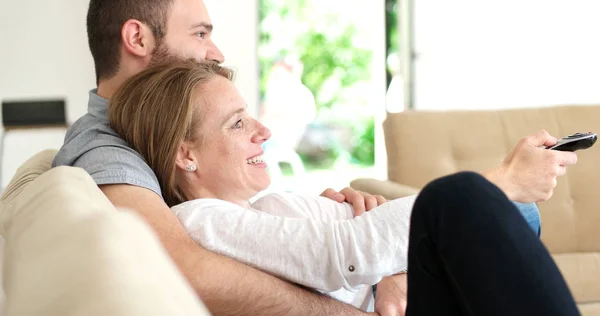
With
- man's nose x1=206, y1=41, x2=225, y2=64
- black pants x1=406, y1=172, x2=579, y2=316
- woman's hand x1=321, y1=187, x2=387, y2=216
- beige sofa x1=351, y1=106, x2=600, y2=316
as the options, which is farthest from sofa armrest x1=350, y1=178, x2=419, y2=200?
black pants x1=406, y1=172, x2=579, y2=316

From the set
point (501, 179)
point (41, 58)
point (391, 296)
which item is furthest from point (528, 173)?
point (41, 58)

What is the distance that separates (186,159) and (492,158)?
1418 mm

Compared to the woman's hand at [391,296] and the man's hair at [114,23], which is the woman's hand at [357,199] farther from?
the man's hair at [114,23]

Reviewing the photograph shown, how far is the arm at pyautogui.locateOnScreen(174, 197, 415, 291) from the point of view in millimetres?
1357

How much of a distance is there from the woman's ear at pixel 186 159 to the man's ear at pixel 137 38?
391mm

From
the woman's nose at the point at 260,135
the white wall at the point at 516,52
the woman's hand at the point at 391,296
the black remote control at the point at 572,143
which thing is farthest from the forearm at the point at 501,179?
the white wall at the point at 516,52

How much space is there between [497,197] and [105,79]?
1.19m

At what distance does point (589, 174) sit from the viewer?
280cm

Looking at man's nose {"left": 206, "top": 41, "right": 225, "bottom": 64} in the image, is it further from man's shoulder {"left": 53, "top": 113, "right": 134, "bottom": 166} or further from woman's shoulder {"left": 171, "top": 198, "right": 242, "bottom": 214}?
woman's shoulder {"left": 171, "top": 198, "right": 242, "bottom": 214}

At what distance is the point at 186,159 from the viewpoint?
1675mm

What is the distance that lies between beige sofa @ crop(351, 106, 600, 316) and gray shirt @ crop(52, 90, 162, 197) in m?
1.27

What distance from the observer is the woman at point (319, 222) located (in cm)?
98

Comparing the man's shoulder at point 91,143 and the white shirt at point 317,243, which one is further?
the man's shoulder at point 91,143

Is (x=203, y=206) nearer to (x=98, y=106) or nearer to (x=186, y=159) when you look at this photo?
(x=186, y=159)
